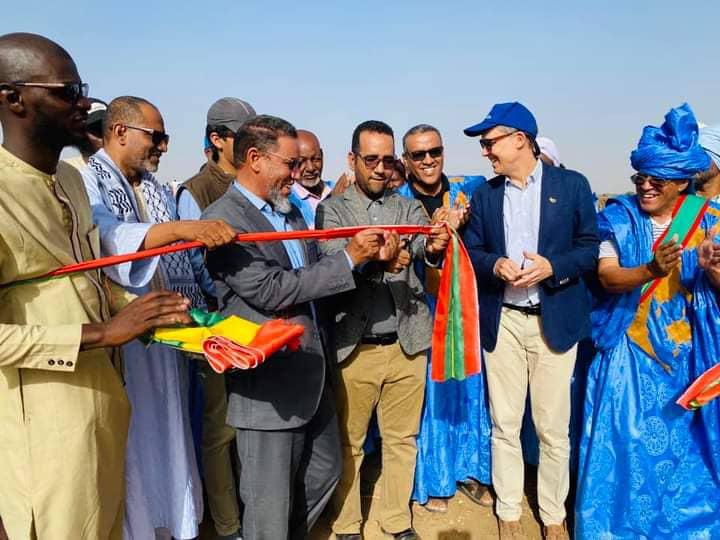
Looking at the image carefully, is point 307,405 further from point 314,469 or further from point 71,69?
point 71,69

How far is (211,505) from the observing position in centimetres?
361

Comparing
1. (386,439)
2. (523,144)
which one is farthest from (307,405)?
(523,144)

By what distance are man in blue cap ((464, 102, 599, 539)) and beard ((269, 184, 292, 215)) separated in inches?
51.2

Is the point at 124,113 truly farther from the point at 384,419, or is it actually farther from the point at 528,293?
the point at 528,293

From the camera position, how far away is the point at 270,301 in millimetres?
2553

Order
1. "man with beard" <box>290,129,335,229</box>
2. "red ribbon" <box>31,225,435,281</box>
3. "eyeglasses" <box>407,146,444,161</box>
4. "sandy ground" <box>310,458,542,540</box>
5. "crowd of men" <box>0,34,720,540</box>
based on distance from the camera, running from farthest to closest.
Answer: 1. "man with beard" <box>290,129,335,229</box>
2. "eyeglasses" <box>407,146,444,161</box>
3. "sandy ground" <box>310,458,542,540</box>
4. "crowd of men" <box>0,34,720,540</box>
5. "red ribbon" <box>31,225,435,281</box>

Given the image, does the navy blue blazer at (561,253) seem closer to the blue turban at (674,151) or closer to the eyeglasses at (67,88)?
the blue turban at (674,151)

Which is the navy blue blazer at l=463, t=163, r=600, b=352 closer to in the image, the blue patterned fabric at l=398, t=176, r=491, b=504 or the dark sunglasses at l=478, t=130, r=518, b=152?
the dark sunglasses at l=478, t=130, r=518, b=152

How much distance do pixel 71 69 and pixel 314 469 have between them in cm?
234

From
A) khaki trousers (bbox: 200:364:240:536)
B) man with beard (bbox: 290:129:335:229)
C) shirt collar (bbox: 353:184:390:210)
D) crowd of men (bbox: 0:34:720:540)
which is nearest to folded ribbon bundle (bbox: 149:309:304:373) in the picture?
crowd of men (bbox: 0:34:720:540)

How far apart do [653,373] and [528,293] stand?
3.01 feet

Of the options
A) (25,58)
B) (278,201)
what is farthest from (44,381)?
(278,201)

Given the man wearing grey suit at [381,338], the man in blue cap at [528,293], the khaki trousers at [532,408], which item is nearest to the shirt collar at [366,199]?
the man wearing grey suit at [381,338]

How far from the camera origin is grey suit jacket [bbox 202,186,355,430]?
2.56 metres
